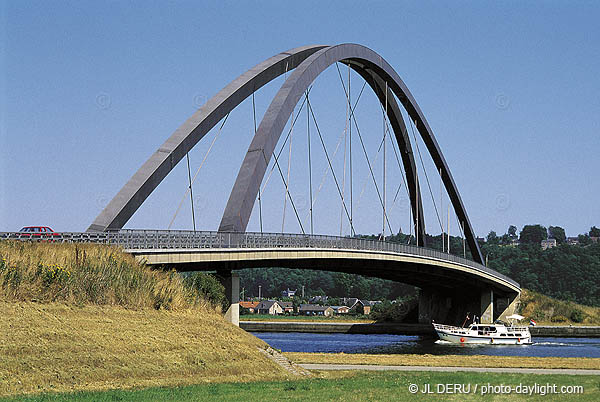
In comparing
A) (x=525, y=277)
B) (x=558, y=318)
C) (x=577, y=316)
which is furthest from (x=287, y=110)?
(x=525, y=277)

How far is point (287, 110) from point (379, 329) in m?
47.2

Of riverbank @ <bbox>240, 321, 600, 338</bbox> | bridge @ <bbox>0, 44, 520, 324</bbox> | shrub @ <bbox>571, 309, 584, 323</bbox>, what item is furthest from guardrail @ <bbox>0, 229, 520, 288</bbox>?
shrub @ <bbox>571, 309, 584, 323</bbox>

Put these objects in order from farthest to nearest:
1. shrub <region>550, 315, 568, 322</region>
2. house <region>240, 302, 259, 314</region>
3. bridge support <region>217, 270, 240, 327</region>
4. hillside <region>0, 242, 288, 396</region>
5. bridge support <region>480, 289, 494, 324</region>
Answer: house <region>240, 302, 259, 314</region> → shrub <region>550, 315, 568, 322</region> → bridge support <region>480, 289, 494, 324</region> → bridge support <region>217, 270, 240, 327</region> → hillside <region>0, 242, 288, 396</region>

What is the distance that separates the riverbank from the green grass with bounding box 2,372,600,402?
2235 inches

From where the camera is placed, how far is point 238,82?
1788 inches

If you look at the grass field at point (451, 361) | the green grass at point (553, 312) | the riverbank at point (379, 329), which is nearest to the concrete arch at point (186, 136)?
the grass field at point (451, 361)

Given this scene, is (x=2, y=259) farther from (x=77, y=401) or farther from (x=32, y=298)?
(x=77, y=401)

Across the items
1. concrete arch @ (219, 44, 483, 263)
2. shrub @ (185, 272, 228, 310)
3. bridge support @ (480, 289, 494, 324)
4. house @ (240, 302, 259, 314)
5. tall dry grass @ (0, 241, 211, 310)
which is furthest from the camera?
house @ (240, 302, 259, 314)

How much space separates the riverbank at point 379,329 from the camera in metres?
83.9

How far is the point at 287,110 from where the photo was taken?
46.2 m

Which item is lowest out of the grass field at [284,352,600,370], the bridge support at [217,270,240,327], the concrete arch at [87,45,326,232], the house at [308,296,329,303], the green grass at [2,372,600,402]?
the grass field at [284,352,600,370]

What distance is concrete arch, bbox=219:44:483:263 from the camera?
131 ft

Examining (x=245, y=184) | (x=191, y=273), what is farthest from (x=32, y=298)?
(x=245, y=184)

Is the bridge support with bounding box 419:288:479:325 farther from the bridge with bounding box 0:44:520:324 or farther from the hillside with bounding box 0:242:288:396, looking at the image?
the hillside with bounding box 0:242:288:396
